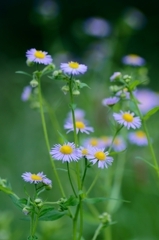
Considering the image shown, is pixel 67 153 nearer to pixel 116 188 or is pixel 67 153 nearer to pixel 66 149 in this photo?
pixel 66 149

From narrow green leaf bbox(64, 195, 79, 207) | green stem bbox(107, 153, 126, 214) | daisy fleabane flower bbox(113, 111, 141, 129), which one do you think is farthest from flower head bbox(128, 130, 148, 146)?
narrow green leaf bbox(64, 195, 79, 207)

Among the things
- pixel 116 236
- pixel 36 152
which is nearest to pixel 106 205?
pixel 116 236

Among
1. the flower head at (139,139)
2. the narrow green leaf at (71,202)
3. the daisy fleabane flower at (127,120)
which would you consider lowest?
the narrow green leaf at (71,202)

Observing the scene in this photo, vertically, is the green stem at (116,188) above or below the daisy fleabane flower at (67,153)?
above

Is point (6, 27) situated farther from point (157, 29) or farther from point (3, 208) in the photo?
point (3, 208)

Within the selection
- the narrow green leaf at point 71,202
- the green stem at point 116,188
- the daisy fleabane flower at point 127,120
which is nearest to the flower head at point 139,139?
the green stem at point 116,188

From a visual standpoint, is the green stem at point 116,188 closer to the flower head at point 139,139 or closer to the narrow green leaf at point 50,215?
the flower head at point 139,139
